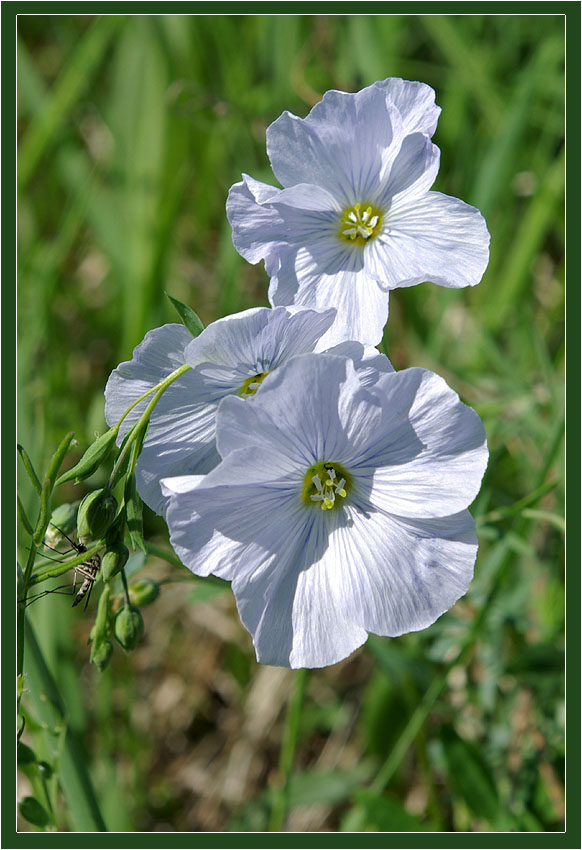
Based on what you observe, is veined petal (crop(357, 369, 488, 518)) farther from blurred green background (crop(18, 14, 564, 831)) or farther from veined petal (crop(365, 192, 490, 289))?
blurred green background (crop(18, 14, 564, 831))

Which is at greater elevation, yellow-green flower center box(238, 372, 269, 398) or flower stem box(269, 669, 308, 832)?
yellow-green flower center box(238, 372, 269, 398)

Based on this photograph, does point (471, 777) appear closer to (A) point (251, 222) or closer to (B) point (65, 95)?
(A) point (251, 222)

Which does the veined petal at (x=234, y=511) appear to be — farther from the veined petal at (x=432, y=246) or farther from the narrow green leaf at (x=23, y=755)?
the narrow green leaf at (x=23, y=755)

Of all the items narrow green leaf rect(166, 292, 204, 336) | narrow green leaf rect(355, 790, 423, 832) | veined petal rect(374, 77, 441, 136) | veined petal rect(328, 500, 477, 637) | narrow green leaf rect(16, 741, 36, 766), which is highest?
veined petal rect(374, 77, 441, 136)

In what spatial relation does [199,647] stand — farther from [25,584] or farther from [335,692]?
[25,584]

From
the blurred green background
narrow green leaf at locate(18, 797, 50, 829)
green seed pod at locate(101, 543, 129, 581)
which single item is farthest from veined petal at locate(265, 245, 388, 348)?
narrow green leaf at locate(18, 797, 50, 829)

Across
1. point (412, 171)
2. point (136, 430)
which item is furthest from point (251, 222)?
point (136, 430)
